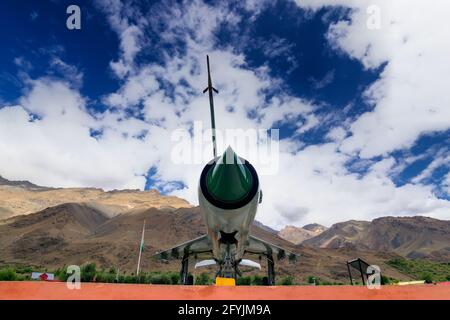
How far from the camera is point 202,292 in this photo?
2283 millimetres

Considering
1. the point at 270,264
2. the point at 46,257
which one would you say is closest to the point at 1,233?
the point at 46,257

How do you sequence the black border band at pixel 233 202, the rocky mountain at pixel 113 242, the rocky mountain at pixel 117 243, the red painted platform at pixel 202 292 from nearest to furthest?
the red painted platform at pixel 202 292, the black border band at pixel 233 202, the rocky mountain at pixel 113 242, the rocky mountain at pixel 117 243

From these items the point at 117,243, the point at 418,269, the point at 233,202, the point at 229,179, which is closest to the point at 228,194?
the point at 233,202

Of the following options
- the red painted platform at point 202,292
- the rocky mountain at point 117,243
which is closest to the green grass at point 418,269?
the rocky mountain at point 117,243

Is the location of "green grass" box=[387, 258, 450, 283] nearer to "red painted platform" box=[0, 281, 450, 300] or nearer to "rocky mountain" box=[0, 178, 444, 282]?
"rocky mountain" box=[0, 178, 444, 282]

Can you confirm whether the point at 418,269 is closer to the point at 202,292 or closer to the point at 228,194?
the point at 228,194

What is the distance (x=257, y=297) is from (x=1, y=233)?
499ft

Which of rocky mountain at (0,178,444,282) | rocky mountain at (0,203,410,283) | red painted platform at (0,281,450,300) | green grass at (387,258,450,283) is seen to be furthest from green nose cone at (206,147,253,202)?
green grass at (387,258,450,283)

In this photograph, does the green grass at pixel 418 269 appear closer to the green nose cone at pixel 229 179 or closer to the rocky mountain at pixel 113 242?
the rocky mountain at pixel 113 242

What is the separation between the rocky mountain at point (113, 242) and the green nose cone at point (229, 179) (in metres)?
83.5

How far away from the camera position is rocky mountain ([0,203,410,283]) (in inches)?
3570

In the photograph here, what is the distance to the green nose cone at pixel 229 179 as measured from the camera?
505 centimetres

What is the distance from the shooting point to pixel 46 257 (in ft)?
314
